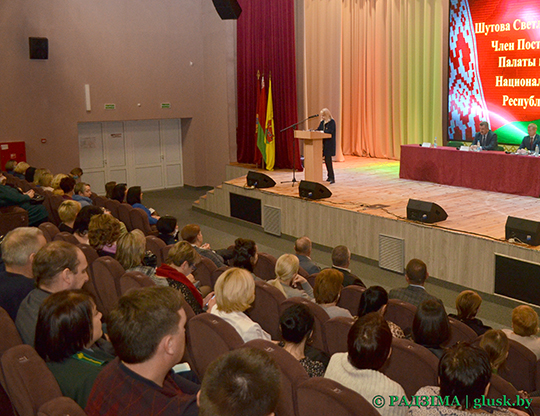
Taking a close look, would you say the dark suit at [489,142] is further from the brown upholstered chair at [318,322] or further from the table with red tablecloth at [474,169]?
the brown upholstered chair at [318,322]

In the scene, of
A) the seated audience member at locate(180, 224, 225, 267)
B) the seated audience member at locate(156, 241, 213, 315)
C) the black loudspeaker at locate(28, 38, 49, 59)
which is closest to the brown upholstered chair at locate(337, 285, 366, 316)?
the seated audience member at locate(156, 241, 213, 315)

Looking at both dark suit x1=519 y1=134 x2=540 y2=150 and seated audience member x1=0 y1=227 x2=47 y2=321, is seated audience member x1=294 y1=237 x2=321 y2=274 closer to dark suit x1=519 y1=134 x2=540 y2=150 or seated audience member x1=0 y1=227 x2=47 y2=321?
seated audience member x1=0 y1=227 x2=47 y2=321

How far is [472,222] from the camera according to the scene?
21.2ft

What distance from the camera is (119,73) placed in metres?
10.7

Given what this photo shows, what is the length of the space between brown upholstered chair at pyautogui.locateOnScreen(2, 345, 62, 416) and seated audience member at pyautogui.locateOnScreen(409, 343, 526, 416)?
51.3 inches

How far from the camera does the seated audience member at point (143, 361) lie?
→ 1478 millimetres

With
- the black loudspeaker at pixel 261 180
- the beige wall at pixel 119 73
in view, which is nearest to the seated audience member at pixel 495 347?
the black loudspeaker at pixel 261 180

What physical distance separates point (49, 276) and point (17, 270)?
50 centimetres

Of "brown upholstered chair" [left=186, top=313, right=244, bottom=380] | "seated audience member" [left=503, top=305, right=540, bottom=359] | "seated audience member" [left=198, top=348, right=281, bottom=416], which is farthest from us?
"seated audience member" [left=503, top=305, right=540, bottom=359]

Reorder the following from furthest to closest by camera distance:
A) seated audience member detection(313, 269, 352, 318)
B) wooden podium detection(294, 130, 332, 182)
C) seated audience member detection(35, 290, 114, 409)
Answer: wooden podium detection(294, 130, 332, 182) < seated audience member detection(313, 269, 352, 318) < seated audience member detection(35, 290, 114, 409)

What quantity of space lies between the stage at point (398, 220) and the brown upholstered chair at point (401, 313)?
7.41 ft

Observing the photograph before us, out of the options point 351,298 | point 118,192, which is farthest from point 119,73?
point 351,298

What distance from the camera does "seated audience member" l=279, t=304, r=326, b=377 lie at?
8.70 ft

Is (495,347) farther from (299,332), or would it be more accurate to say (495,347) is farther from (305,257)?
(305,257)
